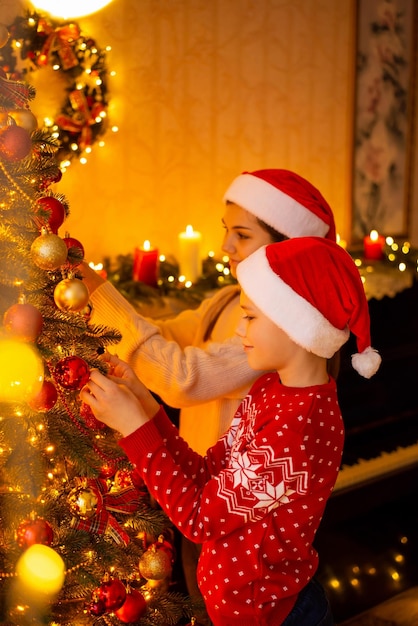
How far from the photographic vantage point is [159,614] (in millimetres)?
1540

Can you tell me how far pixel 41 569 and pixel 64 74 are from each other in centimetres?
179

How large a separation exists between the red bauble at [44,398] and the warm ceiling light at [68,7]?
1.49 meters

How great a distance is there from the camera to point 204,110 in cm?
307

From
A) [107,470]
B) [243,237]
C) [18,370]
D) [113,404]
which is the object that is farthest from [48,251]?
[243,237]

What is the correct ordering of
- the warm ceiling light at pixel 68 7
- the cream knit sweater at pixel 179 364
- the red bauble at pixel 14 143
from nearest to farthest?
the red bauble at pixel 14 143, the cream knit sweater at pixel 179 364, the warm ceiling light at pixel 68 7

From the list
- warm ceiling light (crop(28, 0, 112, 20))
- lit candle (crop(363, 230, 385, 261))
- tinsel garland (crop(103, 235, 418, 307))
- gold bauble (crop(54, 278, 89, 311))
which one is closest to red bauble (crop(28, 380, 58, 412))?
gold bauble (crop(54, 278, 89, 311))

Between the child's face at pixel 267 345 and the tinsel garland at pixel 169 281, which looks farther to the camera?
the tinsel garland at pixel 169 281

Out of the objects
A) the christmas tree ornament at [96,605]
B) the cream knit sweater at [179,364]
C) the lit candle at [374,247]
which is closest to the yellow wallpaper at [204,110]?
the lit candle at [374,247]

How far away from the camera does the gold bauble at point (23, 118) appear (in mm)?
1205

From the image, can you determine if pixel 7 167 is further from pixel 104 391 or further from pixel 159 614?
pixel 159 614

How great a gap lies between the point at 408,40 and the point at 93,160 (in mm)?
1854

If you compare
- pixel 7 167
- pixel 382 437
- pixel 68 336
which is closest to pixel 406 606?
pixel 382 437

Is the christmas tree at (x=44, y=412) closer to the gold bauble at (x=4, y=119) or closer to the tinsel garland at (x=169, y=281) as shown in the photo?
the gold bauble at (x=4, y=119)

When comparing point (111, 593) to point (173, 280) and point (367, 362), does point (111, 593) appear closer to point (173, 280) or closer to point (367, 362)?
point (367, 362)
